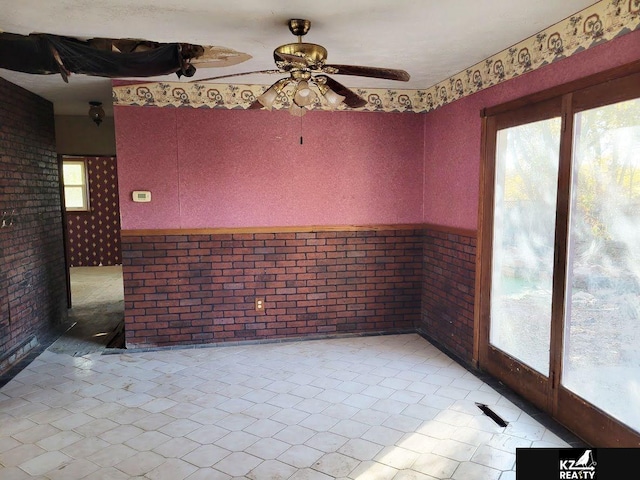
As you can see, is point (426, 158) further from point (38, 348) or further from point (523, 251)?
point (38, 348)

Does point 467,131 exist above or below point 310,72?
below

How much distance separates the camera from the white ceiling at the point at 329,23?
8.34ft

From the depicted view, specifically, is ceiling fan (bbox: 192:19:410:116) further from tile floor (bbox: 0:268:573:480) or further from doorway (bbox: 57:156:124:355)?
doorway (bbox: 57:156:124:355)

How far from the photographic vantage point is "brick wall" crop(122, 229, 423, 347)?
14.6ft

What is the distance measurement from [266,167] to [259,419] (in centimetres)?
250

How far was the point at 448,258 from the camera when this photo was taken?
4.41m

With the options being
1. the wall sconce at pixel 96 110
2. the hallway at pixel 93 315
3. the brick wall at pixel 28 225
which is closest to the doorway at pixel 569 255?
the hallway at pixel 93 315

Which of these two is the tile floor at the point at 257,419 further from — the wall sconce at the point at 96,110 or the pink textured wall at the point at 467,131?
the wall sconce at the point at 96,110

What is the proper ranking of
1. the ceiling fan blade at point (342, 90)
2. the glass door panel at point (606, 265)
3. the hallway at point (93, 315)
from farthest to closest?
1. the hallway at point (93, 315)
2. the ceiling fan blade at point (342, 90)
3. the glass door panel at point (606, 265)

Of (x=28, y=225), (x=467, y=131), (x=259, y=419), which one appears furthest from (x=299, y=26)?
(x=28, y=225)

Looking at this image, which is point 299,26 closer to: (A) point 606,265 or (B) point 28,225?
(A) point 606,265

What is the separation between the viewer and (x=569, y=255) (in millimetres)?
2893

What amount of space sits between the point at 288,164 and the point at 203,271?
4.57ft

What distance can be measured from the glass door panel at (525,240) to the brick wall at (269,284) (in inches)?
54.0
